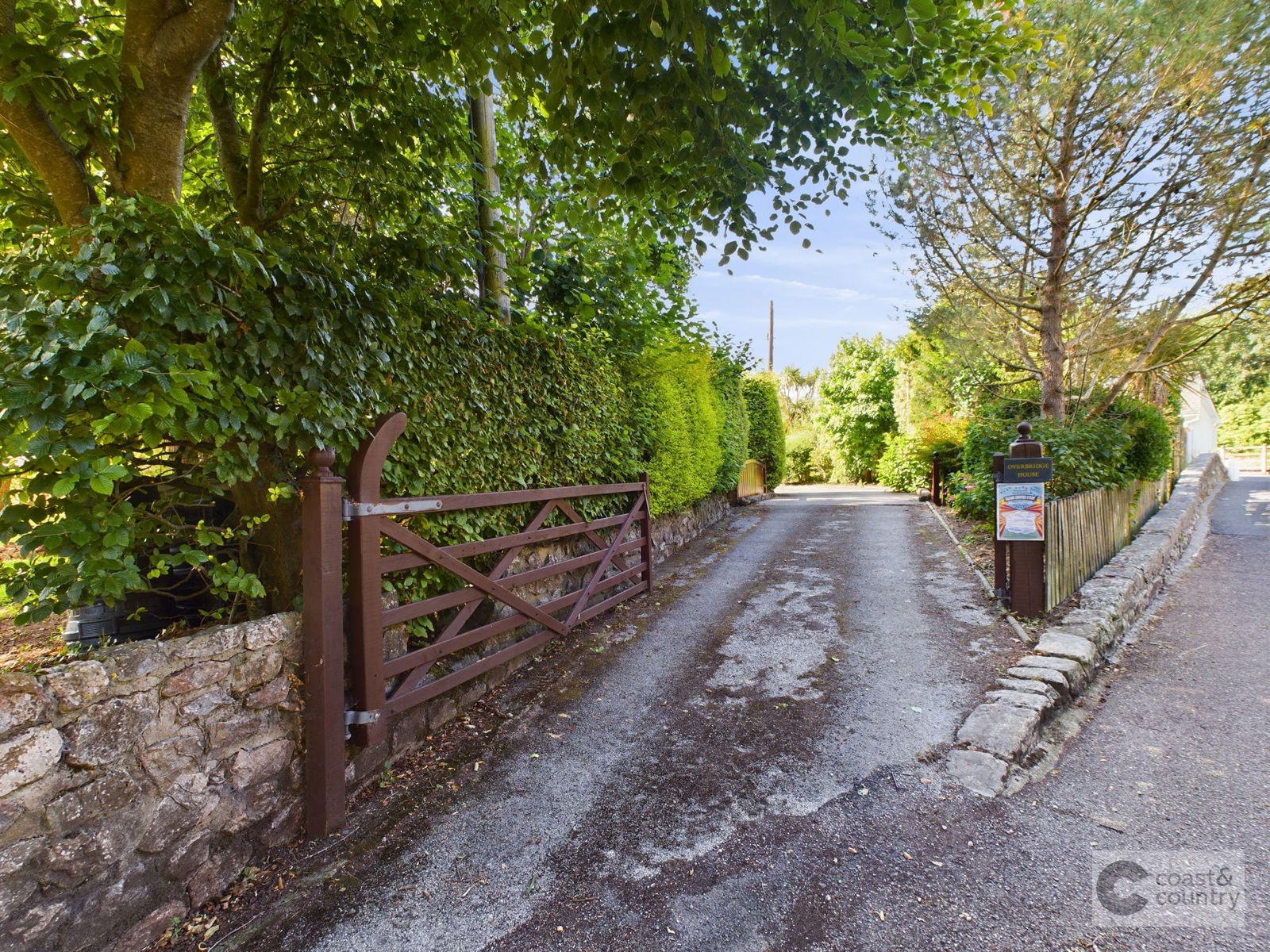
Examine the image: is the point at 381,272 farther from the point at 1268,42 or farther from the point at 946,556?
the point at 1268,42

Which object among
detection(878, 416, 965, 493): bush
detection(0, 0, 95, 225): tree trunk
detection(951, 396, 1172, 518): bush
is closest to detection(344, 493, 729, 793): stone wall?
detection(0, 0, 95, 225): tree trunk

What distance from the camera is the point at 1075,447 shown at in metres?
6.43

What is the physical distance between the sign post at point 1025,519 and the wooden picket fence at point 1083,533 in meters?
0.12

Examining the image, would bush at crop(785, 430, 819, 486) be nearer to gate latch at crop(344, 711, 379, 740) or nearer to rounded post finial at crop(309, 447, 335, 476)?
gate latch at crop(344, 711, 379, 740)

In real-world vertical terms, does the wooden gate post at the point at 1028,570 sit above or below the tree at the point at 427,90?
below

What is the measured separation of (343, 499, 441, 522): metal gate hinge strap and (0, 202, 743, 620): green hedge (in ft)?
0.52

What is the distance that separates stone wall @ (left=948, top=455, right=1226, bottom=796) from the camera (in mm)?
2963

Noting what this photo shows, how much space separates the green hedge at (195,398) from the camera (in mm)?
1739

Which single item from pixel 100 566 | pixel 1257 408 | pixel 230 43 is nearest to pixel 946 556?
pixel 100 566

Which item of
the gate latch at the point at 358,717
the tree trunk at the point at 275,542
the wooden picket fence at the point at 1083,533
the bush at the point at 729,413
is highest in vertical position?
the bush at the point at 729,413

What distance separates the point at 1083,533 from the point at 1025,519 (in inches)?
64.0

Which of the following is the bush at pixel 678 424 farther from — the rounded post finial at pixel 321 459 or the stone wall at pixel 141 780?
the stone wall at pixel 141 780

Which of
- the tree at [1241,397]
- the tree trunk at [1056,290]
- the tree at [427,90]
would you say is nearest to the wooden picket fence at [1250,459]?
the tree at [1241,397]

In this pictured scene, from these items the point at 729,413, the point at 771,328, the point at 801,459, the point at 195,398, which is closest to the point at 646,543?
the point at 195,398
